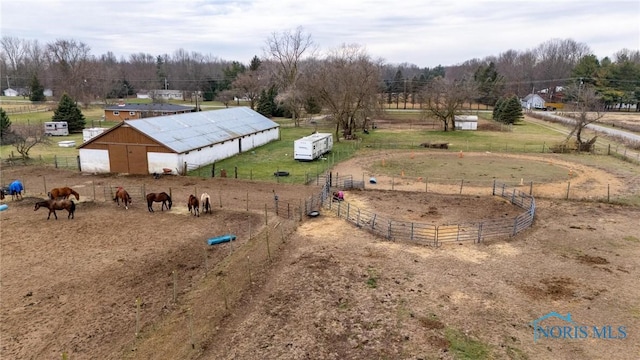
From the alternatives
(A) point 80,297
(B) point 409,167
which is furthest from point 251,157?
(A) point 80,297

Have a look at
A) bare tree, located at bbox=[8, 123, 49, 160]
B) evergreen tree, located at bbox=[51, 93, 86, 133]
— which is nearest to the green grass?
bare tree, located at bbox=[8, 123, 49, 160]

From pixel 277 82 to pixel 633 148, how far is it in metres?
59.8

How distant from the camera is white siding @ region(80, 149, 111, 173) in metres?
32.4

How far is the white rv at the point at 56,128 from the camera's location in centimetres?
5285

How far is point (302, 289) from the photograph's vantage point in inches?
567

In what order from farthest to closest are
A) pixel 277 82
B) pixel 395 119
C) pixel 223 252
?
1. pixel 277 82
2. pixel 395 119
3. pixel 223 252

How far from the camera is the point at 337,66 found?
4916 centimetres

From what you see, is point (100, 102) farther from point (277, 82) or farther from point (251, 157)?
point (251, 157)

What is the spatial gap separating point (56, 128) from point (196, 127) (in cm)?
2818

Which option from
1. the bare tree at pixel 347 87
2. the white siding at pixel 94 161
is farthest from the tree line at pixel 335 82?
the white siding at pixel 94 161

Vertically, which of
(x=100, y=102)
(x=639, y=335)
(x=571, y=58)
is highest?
(x=571, y=58)

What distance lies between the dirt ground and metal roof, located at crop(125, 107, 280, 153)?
407 inches

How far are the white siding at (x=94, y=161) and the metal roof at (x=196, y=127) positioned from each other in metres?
3.71

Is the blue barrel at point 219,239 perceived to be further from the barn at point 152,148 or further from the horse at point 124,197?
the barn at point 152,148
